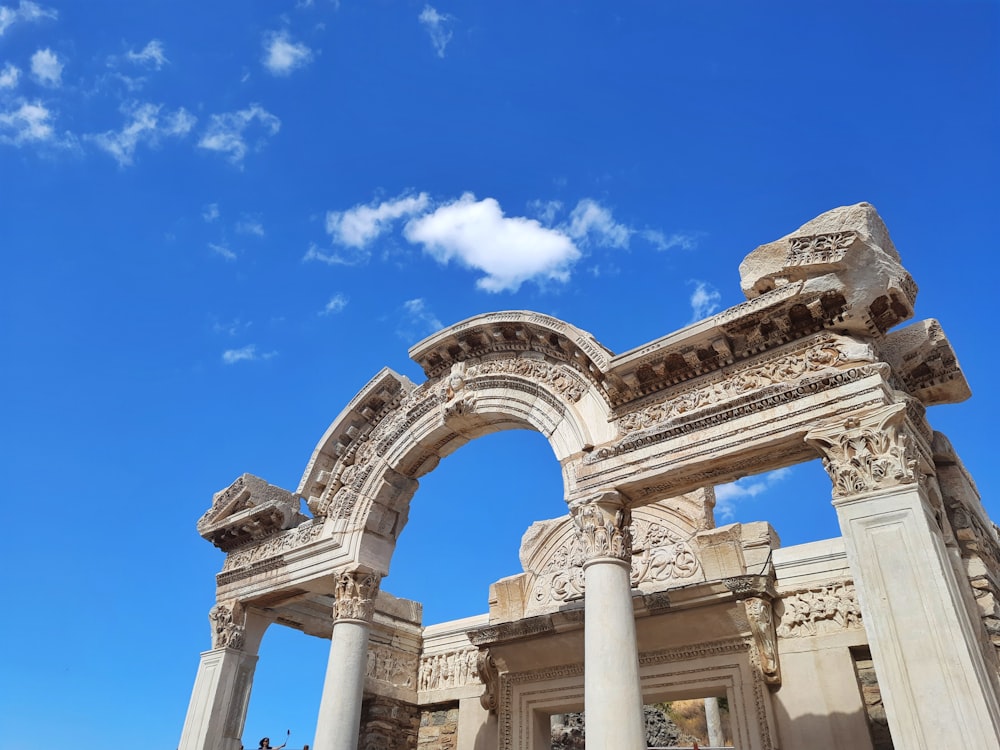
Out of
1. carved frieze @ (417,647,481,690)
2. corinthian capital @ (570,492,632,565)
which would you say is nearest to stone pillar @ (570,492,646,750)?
corinthian capital @ (570,492,632,565)

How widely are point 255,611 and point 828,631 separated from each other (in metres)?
8.11

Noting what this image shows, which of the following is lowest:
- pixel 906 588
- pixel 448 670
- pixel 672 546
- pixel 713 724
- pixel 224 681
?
pixel 906 588

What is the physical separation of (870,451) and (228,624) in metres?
9.26

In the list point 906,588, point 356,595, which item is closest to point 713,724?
point 356,595

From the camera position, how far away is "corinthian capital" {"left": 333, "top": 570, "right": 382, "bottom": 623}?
9.91 metres

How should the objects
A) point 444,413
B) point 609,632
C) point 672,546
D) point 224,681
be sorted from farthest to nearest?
point 672,546, point 224,681, point 444,413, point 609,632

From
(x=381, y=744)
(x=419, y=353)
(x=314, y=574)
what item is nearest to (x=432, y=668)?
(x=381, y=744)

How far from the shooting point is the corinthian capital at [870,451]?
625 centimetres

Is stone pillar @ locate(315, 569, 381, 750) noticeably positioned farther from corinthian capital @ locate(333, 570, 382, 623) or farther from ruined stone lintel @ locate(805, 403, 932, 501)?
ruined stone lintel @ locate(805, 403, 932, 501)

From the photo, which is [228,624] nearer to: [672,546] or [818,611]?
[672,546]

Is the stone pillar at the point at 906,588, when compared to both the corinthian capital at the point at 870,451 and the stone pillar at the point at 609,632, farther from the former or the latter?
the stone pillar at the point at 609,632

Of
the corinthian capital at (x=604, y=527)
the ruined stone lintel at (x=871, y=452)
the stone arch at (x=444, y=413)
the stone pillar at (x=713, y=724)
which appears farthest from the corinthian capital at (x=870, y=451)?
the stone pillar at (x=713, y=724)

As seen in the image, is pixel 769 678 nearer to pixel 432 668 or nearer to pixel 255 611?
pixel 432 668

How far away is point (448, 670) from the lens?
13016 mm
